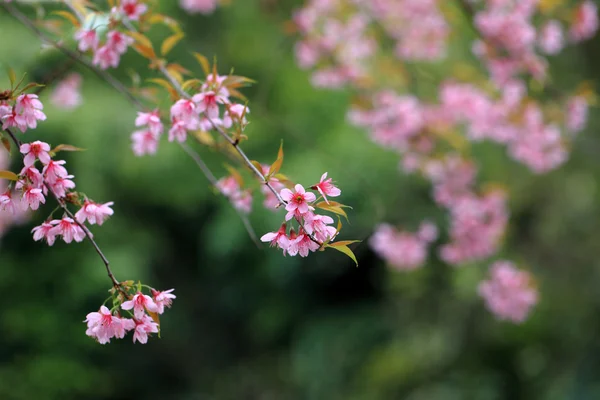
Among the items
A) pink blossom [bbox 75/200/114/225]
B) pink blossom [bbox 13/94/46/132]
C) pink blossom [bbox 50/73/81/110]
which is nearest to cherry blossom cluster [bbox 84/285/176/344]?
pink blossom [bbox 75/200/114/225]

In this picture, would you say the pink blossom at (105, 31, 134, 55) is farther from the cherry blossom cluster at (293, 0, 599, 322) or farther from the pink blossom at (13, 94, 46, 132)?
the cherry blossom cluster at (293, 0, 599, 322)

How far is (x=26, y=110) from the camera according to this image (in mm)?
688

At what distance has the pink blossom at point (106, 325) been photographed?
0.66 metres

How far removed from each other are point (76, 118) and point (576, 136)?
2532mm

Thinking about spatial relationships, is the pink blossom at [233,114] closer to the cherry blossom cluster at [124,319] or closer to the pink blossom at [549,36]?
the cherry blossom cluster at [124,319]

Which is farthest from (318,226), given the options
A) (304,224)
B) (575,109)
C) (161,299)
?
(575,109)

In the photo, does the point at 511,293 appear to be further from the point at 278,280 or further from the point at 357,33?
the point at 278,280

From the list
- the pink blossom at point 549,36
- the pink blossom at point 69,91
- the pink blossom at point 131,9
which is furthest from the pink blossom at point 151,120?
the pink blossom at point 549,36

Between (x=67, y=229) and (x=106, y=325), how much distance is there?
115 mm

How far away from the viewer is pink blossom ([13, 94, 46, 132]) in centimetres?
68

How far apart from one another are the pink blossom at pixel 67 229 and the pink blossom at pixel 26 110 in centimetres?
11

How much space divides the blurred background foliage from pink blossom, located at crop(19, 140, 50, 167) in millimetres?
1981

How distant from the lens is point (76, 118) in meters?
3.50

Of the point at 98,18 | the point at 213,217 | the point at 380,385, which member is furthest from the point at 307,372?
the point at 98,18
